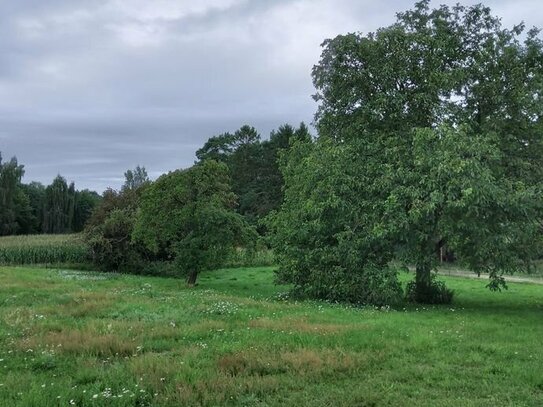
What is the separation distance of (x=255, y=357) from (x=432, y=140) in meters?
12.4

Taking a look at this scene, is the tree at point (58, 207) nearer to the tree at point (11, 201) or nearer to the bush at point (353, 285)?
the tree at point (11, 201)

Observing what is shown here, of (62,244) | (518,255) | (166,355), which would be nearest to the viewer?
(166,355)

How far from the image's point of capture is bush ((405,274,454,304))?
20312mm

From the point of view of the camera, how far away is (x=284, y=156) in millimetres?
25719

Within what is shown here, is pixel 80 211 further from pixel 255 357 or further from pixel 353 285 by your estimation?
pixel 255 357

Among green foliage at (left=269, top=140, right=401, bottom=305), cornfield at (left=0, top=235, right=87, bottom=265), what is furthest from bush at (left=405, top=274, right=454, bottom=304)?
cornfield at (left=0, top=235, right=87, bottom=265)

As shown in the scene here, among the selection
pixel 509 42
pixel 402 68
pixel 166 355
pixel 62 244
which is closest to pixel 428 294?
pixel 402 68

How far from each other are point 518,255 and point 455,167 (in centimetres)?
449

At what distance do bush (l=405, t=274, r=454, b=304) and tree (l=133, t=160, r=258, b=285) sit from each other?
8723mm

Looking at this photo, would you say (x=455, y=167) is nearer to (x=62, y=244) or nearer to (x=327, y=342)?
(x=327, y=342)

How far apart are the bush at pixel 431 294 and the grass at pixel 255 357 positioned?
5.28 meters

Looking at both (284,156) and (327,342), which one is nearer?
(327,342)

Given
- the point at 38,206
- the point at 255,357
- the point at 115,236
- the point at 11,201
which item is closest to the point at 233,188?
the point at 11,201

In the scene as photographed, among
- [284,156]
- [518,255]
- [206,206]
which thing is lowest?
[518,255]
